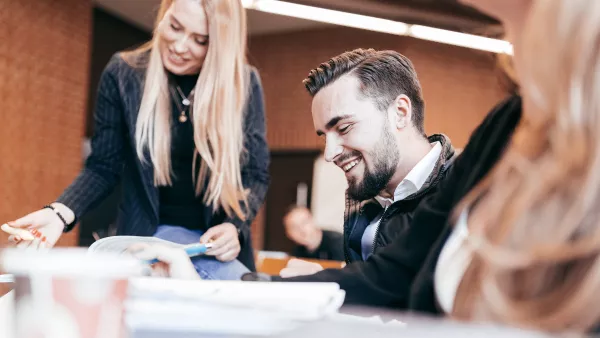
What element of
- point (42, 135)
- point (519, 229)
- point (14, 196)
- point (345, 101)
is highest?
point (345, 101)

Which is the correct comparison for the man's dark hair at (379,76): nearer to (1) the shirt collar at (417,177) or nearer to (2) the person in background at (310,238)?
(1) the shirt collar at (417,177)

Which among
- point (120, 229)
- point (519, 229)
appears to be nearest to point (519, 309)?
point (519, 229)

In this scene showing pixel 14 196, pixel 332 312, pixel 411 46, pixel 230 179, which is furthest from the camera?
pixel 411 46

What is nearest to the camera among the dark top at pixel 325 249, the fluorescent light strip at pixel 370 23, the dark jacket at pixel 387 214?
the dark jacket at pixel 387 214

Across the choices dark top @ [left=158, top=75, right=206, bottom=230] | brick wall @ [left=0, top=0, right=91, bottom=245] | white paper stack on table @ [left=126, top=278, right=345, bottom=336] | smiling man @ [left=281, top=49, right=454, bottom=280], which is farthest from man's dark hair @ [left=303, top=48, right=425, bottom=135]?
brick wall @ [left=0, top=0, right=91, bottom=245]

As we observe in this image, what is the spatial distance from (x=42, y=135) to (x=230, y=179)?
389 centimetres

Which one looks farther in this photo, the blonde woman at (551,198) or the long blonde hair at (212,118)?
the long blonde hair at (212,118)

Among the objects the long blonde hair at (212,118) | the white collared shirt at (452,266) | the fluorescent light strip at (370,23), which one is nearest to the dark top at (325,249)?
the fluorescent light strip at (370,23)

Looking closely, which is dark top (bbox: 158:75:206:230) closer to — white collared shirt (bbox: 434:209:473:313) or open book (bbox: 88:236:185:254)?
open book (bbox: 88:236:185:254)

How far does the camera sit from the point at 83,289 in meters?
0.43

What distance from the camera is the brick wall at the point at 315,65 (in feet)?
17.6

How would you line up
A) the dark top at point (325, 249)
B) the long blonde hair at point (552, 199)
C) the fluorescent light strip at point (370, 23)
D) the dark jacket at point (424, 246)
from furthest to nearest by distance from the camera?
the dark top at point (325, 249)
the fluorescent light strip at point (370, 23)
the dark jacket at point (424, 246)
the long blonde hair at point (552, 199)

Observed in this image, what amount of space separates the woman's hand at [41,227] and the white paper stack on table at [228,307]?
533 millimetres

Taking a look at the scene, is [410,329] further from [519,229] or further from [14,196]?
[14,196]
